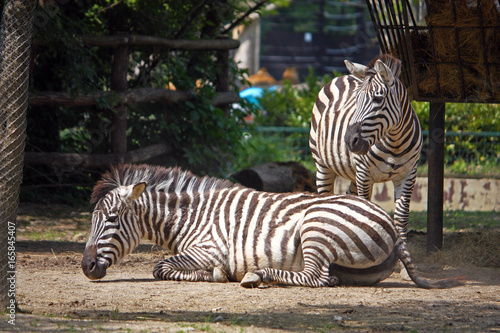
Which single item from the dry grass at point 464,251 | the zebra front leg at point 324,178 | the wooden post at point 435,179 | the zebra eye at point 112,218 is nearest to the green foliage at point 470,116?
the dry grass at point 464,251

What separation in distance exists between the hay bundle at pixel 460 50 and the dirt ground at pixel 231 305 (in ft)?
6.54

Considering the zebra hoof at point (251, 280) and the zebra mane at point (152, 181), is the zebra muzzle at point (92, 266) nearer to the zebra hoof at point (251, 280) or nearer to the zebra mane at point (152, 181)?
the zebra mane at point (152, 181)

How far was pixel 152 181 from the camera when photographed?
576 cm

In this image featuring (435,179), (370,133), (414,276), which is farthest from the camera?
(435,179)

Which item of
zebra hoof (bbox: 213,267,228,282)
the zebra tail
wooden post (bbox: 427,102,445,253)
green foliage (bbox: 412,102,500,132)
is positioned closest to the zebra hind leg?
zebra hoof (bbox: 213,267,228,282)

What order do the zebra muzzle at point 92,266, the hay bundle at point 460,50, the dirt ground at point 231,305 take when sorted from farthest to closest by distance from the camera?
1. the hay bundle at point 460,50
2. the zebra muzzle at point 92,266
3. the dirt ground at point 231,305

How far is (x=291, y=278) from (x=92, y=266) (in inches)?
67.7

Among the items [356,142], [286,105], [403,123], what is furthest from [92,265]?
[286,105]

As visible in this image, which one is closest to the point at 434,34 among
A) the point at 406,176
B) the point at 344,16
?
the point at 406,176

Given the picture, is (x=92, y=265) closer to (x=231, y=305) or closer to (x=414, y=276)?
(x=231, y=305)

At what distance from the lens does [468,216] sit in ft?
33.2

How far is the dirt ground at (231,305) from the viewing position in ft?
12.3

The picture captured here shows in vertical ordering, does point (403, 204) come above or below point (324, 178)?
below

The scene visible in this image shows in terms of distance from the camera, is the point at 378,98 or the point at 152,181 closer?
the point at 378,98
